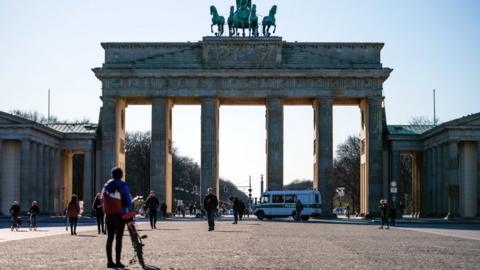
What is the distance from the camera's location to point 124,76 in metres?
87.6

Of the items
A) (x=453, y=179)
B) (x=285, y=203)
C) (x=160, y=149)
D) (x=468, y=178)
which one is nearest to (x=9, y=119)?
(x=160, y=149)

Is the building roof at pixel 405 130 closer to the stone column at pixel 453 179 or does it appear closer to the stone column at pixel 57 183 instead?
the stone column at pixel 453 179

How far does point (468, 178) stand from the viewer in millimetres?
81375

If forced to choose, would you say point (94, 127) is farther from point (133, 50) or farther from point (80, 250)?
point (80, 250)

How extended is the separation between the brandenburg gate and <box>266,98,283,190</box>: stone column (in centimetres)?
9

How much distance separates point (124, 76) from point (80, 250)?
62.1 metres

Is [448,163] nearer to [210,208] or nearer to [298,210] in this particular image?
[298,210]

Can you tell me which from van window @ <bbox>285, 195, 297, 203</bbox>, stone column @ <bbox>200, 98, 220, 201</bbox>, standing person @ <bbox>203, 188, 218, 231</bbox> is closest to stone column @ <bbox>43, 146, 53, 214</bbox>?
stone column @ <bbox>200, 98, 220, 201</bbox>

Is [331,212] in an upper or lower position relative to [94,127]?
lower

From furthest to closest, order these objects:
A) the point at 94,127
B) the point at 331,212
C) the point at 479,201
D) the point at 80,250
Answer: the point at 94,127
the point at 331,212
the point at 479,201
the point at 80,250

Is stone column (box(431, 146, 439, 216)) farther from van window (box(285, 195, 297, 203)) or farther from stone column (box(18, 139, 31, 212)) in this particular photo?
stone column (box(18, 139, 31, 212))

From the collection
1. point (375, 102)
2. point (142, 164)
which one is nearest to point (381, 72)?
point (375, 102)

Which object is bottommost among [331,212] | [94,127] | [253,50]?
[331,212]

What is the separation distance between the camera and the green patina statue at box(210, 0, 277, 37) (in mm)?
88562
